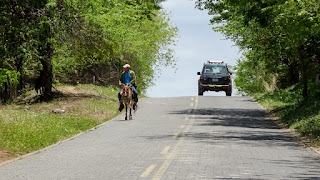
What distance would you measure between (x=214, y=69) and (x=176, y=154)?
98.6ft

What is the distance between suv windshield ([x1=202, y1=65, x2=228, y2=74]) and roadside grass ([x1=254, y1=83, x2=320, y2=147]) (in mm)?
3856

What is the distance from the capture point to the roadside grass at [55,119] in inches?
677

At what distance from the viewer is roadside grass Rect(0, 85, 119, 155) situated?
1720cm

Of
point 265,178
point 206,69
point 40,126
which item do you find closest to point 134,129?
point 40,126

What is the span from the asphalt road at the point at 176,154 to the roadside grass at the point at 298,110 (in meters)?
0.77

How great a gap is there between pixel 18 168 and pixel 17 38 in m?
17.9

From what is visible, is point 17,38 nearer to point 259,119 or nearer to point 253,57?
point 259,119

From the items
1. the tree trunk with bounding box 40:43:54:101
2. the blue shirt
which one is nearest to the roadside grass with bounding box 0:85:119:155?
the tree trunk with bounding box 40:43:54:101

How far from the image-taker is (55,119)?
24406 millimetres

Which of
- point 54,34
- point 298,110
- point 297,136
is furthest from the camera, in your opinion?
point 54,34

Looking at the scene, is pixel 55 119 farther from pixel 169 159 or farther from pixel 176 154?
pixel 169 159

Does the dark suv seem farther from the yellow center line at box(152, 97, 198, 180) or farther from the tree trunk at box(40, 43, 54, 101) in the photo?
the yellow center line at box(152, 97, 198, 180)

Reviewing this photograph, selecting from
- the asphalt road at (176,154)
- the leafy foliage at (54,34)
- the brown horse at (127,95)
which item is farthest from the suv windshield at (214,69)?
the brown horse at (127,95)

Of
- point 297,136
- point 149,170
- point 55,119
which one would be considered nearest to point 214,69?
point 55,119
